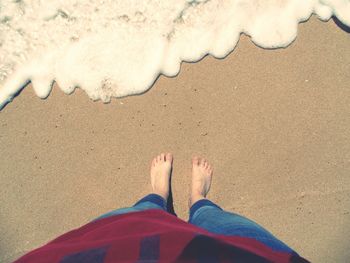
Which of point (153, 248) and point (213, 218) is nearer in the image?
point (153, 248)

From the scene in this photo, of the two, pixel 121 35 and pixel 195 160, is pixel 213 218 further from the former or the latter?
pixel 121 35

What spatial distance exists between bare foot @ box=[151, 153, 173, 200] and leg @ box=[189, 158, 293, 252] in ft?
0.36

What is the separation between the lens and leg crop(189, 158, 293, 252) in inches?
44.0

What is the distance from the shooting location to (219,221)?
49.2 inches

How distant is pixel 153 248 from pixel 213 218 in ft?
1.50

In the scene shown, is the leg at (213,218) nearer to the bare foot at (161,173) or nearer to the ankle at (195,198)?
the ankle at (195,198)

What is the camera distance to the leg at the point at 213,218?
112 centimetres

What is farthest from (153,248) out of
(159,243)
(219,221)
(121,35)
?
(121,35)

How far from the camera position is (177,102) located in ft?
5.23

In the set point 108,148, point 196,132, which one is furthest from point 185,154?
point 108,148

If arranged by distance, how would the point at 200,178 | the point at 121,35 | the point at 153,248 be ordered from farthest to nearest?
the point at 121,35 < the point at 200,178 < the point at 153,248

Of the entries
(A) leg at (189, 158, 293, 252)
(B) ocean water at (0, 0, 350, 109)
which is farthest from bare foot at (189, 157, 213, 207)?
(B) ocean water at (0, 0, 350, 109)

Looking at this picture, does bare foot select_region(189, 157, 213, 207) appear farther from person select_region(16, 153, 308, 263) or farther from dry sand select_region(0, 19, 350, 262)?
person select_region(16, 153, 308, 263)

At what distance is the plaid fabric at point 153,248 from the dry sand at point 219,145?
0.56 m
